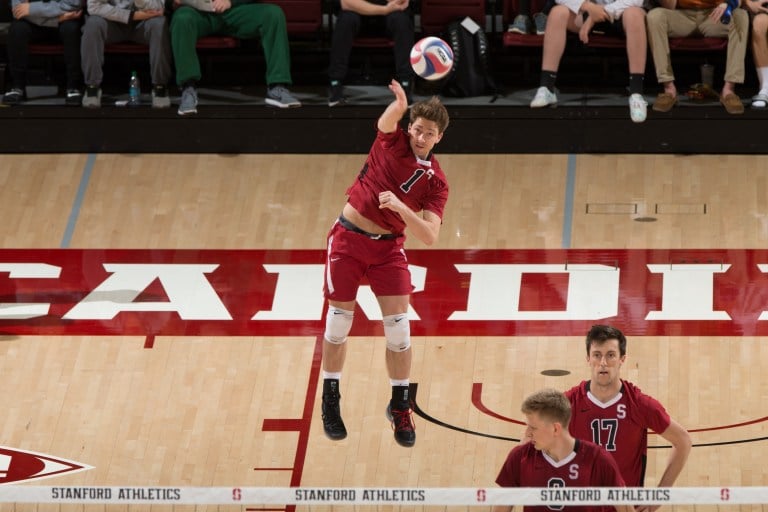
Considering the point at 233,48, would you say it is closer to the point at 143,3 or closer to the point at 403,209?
the point at 143,3

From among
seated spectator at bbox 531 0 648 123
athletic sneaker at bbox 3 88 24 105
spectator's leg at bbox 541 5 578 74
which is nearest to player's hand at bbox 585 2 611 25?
seated spectator at bbox 531 0 648 123

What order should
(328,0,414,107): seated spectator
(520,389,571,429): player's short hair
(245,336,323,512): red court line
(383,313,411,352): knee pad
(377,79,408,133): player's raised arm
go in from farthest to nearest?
(328,0,414,107): seated spectator → (245,336,323,512): red court line → (383,313,411,352): knee pad → (377,79,408,133): player's raised arm → (520,389,571,429): player's short hair

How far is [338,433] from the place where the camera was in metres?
12.1

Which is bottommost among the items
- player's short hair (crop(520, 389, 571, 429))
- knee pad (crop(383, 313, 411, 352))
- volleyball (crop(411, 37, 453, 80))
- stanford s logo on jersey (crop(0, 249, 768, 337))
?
stanford s logo on jersey (crop(0, 249, 768, 337))

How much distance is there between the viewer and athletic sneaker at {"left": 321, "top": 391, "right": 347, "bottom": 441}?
476 inches

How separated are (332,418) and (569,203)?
17.7 ft

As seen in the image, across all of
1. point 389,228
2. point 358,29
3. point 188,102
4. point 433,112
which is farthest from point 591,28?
point 433,112

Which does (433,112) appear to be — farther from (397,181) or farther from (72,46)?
(72,46)

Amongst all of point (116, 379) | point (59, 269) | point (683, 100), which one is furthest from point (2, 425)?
point (683, 100)

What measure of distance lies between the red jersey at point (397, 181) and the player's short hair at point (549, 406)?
2.51 metres

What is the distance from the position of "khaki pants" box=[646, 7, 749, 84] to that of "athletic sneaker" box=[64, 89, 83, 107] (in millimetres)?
6132

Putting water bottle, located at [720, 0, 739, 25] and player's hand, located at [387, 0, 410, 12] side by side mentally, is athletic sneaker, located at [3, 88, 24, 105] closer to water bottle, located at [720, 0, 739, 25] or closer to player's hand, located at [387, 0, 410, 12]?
player's hand, located at [387, 0, 410, 12]

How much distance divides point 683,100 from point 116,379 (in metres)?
7.10

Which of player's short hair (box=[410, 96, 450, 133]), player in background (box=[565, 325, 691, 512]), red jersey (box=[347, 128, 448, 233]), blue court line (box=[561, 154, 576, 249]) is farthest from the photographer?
blue court line (box=[561, 154, 576, 249])
